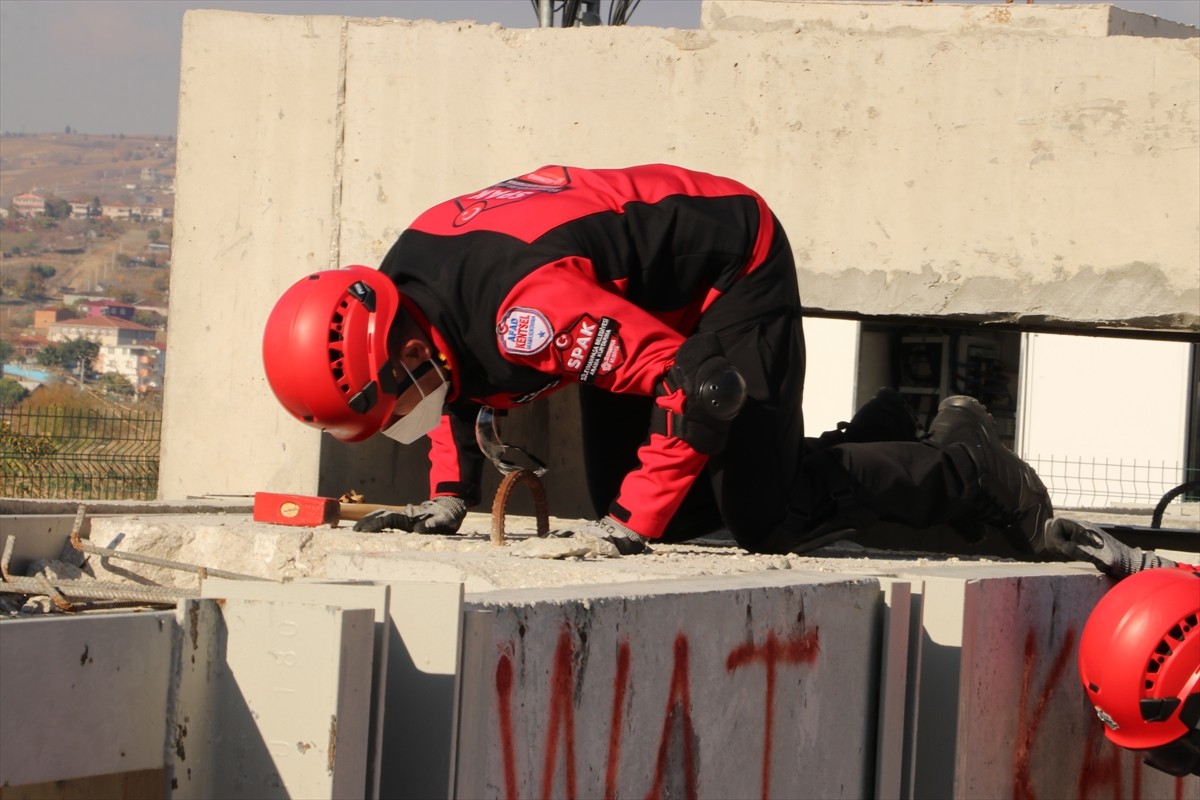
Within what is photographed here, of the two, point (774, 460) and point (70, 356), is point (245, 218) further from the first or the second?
point (70, 356)

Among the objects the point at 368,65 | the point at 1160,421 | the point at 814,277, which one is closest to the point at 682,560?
the point at 814,277

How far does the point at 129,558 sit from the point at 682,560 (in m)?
1.39

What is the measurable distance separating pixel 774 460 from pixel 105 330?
3648 inches

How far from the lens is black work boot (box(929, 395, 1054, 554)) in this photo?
4.71 metres

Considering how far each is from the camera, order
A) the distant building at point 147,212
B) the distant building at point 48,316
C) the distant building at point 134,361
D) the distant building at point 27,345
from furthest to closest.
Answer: the distant building at point 147,212, the distant building at point 48,316, the distant building at point 134,361, the distant building at point 27,345

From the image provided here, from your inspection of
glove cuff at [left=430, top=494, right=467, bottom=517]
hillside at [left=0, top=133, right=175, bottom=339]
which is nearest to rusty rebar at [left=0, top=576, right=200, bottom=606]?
glove cuff at [left=430, top=494, right=467, bottom=517]

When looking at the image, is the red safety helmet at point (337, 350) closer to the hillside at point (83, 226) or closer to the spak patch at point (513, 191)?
the spak patch at point (513, 191)

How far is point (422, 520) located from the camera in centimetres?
445

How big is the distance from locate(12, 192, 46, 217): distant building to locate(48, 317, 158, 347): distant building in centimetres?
4110

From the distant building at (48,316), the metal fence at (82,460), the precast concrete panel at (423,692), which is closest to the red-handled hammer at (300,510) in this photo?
the precast concrete panel at (423,692)

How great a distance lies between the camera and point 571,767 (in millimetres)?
2498

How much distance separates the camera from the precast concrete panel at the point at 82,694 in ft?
6.04

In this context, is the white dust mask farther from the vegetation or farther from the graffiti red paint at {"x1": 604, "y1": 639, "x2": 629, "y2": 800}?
the vegetation

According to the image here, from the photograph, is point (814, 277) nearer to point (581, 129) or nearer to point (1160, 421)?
point (581, 129)
